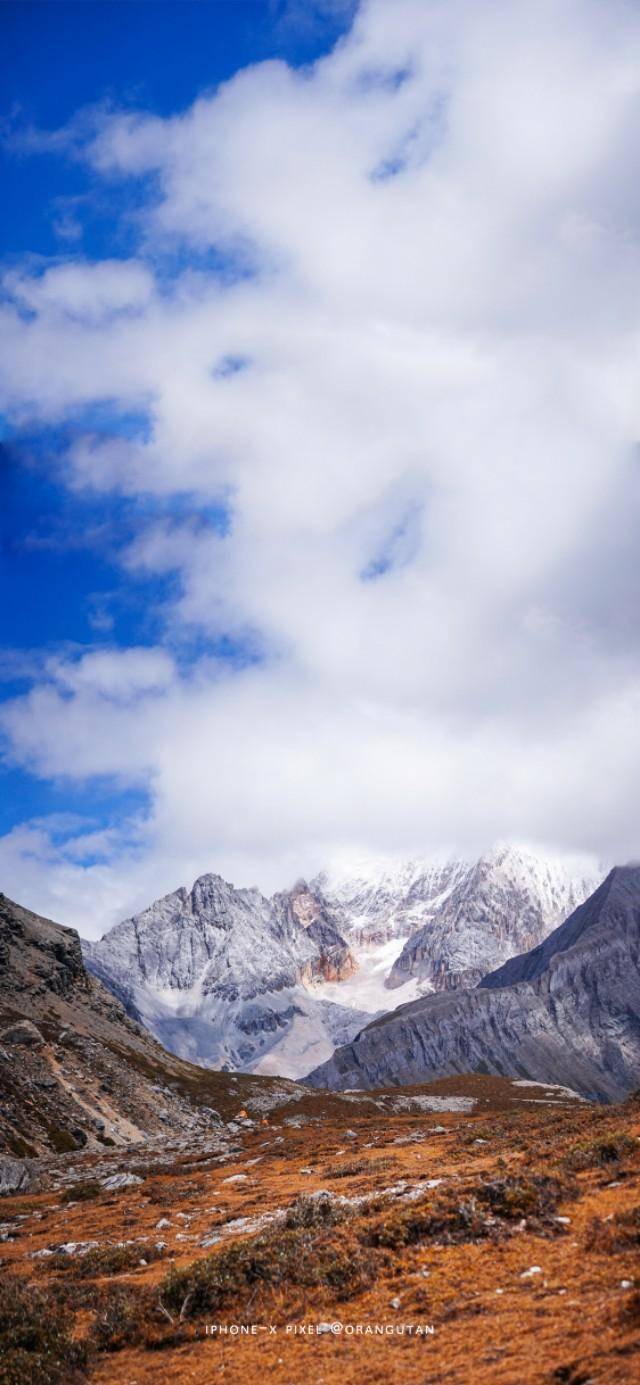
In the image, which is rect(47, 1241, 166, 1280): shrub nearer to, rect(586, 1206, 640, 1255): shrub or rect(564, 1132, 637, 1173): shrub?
rect(564, 1132, 637, 1173): shrub

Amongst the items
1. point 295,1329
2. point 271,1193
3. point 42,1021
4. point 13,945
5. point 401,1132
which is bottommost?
point 401,1132

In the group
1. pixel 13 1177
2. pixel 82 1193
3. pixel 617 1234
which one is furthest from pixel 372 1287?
pixel 13 1177

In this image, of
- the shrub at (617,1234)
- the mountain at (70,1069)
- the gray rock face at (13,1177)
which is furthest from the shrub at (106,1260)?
the mountain at (70,1069)

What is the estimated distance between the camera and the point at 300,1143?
206 feet

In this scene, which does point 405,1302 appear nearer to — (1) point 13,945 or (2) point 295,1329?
(2) point 295,1329

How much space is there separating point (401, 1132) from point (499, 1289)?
5396 centimetres

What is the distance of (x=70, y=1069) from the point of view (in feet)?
299

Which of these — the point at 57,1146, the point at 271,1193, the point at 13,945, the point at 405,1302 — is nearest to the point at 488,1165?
the point at 271,1193

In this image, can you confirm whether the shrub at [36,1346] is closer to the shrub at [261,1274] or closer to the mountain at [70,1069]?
the shrub at [261,1274]

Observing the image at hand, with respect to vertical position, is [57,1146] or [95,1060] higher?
[95,1060]

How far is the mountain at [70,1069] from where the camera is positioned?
2963 inches

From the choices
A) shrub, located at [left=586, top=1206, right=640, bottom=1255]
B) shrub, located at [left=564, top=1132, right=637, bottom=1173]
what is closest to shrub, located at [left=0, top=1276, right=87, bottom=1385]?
shrub, located at [left=586, top=1206, right=640, bottom=1255]

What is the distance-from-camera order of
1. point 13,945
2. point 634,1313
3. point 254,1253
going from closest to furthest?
point 634,1313 → point 254,1253 → point 13,945

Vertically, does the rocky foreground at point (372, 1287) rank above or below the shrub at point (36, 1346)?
below
